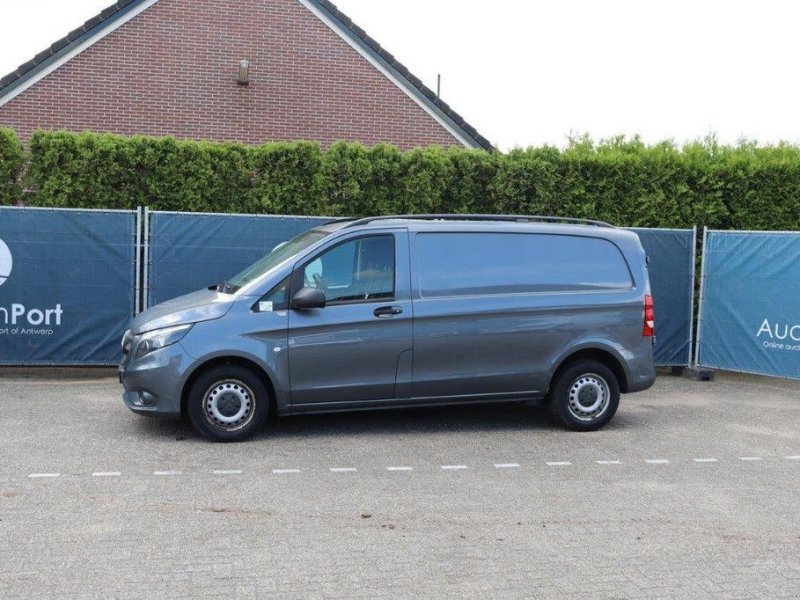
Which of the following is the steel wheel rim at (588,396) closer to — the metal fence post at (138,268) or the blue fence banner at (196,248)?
the blue fence banner at (196,248)

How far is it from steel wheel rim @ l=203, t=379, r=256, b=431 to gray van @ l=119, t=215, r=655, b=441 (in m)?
0.01

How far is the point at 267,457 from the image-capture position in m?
7.55

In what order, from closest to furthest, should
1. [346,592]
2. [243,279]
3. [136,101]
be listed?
1. [346,592]
2. [243,279]
3. [136,101]

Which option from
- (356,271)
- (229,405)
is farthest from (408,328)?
(229,405)

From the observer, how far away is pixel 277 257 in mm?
8695

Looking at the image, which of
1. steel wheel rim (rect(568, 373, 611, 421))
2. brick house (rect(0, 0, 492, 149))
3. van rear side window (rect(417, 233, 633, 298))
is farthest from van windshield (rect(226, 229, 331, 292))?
brick house (rect(0, 0, 492, 149))

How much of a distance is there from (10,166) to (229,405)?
5.52m

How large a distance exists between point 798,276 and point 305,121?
9562 mm

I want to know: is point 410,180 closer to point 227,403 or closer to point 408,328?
point 408,328

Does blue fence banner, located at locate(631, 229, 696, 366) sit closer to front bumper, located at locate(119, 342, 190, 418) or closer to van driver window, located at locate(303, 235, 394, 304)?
van driver window, located at locate(303, 235, 394, 304)

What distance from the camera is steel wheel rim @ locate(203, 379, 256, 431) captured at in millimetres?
7992

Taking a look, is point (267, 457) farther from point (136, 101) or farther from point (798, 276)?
point (136, 101)

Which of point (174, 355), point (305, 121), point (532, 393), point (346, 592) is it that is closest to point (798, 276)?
point (532, 393)

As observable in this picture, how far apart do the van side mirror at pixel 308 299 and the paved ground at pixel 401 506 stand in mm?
1245
